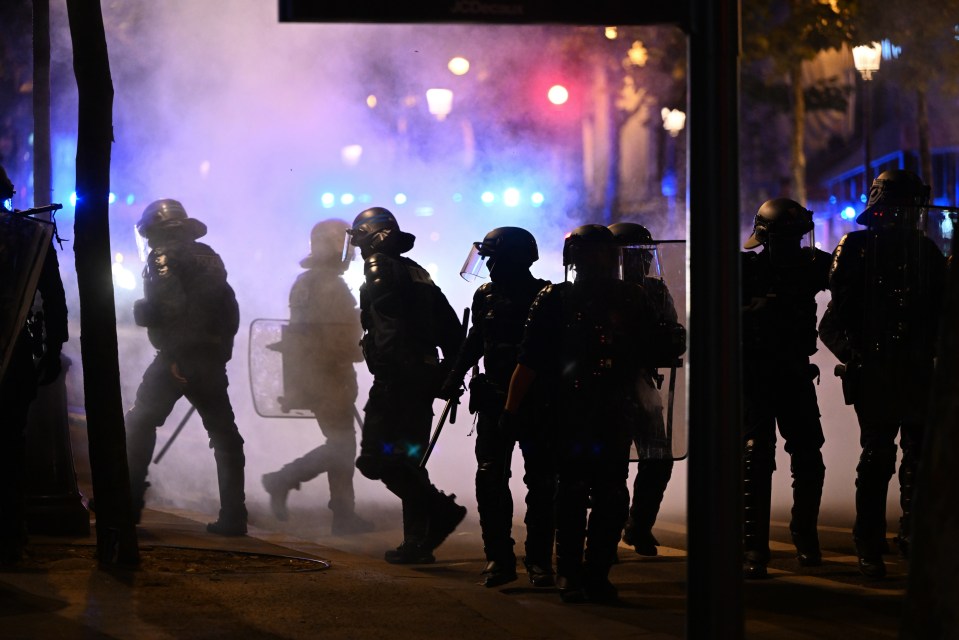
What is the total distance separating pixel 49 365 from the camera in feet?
21.0

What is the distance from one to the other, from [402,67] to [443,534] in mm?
7092

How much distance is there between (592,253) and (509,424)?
0.81 meters

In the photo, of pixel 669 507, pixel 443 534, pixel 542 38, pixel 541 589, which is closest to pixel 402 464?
pixel 443 534

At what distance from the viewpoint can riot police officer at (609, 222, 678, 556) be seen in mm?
5816

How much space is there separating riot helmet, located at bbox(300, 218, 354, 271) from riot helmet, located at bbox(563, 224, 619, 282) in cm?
272

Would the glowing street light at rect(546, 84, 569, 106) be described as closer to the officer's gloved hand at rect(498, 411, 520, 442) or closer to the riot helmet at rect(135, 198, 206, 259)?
the riot helmet at rect(135, 198, 206, 259)

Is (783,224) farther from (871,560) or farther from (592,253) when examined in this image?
(871,560)

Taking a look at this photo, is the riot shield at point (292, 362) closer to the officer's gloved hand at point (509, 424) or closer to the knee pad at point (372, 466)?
the knee pad at point (372, 466)

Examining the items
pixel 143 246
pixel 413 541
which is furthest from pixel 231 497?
pixel 143 246

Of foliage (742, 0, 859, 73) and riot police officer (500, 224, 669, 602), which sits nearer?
riot police officer (500, 224, 669, 602)

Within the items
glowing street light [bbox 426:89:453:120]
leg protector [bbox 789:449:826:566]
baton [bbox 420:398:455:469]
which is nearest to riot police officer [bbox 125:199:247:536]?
baton [bbox 420:398:455:469]

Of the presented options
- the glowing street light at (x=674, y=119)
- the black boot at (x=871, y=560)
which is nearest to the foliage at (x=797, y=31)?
the glowing street light at (x=674, y=119)

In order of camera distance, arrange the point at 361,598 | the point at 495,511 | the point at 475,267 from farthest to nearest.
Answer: the point at 475,267 < the point at 495,511 < the point at 361,598

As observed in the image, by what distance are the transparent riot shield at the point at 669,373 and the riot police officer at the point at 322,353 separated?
2.25 m
